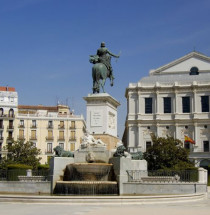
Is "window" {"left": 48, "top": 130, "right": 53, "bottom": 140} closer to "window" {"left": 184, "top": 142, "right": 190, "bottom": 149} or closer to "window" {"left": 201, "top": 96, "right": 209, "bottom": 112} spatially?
"window" {"left": 184, "top": 142, "right": 190, "bottom": 149}

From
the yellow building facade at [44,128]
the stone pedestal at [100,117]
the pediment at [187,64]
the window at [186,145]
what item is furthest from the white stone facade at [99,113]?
the pediment at [187,64]

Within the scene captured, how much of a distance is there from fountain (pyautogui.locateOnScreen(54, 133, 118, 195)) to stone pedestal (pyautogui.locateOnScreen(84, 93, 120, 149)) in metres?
0.73

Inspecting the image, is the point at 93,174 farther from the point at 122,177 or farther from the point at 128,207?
the point at 128,207

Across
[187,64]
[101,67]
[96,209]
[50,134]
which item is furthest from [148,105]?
[96,209]

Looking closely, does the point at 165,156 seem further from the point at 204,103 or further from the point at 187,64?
the point at 187,64

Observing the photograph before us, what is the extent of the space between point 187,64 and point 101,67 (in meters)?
63.0

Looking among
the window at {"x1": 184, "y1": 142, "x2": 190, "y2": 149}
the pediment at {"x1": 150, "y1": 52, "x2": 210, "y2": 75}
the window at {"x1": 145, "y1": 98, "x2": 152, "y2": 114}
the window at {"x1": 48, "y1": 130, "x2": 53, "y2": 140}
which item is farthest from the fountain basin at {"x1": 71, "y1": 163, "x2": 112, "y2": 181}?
the pediment at {"x1": 150, "y1": 52, "x2": 210, "y2": 75}

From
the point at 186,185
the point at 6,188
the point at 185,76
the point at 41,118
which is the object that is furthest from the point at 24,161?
the point at 185,76

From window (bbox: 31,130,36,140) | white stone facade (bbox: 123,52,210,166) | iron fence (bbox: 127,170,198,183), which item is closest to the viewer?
iron fence (bbox: 127,170,198,183)

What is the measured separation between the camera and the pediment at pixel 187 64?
78.8 m

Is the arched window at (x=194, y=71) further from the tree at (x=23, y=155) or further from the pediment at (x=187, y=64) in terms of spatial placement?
the tree at (x=23, y=155)

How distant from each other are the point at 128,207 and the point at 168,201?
2039mm

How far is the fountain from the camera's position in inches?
618

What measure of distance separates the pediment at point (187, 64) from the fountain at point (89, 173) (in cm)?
6416
